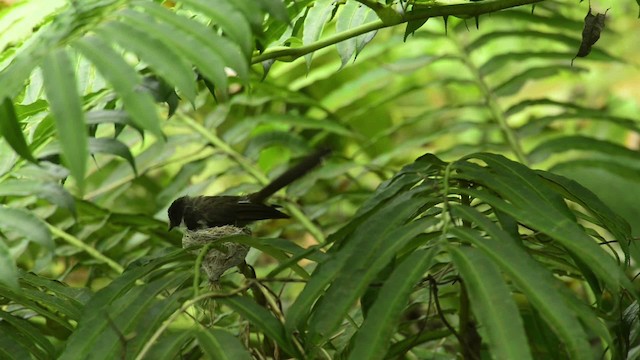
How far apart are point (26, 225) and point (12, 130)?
150 mm

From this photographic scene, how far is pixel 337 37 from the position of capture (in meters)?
1.18

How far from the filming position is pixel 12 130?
84 cm

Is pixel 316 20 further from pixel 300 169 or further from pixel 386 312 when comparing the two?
pixel 386 312

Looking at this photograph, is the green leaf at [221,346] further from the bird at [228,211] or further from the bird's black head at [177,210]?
the bird's black head at [177,210]

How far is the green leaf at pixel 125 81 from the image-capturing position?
74cm

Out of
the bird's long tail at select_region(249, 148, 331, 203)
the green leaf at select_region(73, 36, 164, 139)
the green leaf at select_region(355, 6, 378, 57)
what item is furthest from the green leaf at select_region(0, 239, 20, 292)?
the green leaf at select_region(355, 6, 378, 57)

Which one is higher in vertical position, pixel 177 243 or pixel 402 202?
pixel 402 202

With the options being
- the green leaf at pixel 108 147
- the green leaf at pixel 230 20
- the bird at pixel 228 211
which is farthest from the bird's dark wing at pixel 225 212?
the green leaf at pixel 230 20

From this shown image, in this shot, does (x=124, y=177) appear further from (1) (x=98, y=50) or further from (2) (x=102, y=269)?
(1) (x=98, y=50)

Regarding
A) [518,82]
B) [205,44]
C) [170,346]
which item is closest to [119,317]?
[170,346]

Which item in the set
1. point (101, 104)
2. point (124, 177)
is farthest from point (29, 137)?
point (124, 177)

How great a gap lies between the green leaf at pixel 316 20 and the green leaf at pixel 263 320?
419 mm

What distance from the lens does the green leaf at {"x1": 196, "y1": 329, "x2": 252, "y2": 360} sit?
848 mm

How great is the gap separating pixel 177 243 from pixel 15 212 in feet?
3.26
